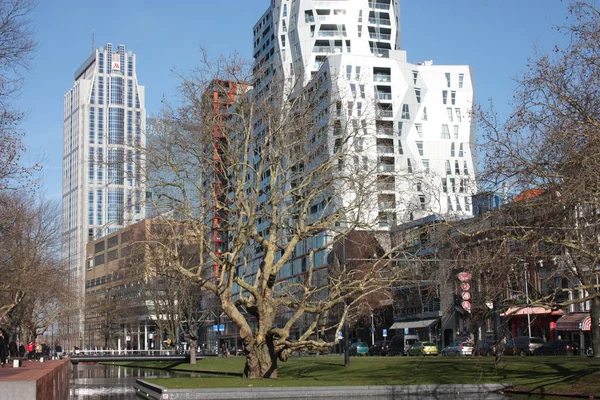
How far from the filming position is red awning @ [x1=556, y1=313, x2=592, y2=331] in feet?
214

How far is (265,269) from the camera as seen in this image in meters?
32.5

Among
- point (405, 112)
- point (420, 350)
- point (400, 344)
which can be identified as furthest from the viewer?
point (405, 112)

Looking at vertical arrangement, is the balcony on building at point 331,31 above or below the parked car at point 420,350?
above

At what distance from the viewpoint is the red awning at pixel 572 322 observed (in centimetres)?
6525

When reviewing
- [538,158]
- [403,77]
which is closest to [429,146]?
[403,77]

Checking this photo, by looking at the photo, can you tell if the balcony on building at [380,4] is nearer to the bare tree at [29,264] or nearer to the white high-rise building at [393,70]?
the white high-rise building at [393,70]

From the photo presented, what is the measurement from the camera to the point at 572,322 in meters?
67.2

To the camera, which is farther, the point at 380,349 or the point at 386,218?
the point at 380,349

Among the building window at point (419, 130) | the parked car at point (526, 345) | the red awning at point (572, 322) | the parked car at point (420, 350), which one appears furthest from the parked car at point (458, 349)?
the building window at point (419, 130)

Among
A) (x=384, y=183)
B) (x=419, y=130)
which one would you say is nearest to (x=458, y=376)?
(x=384, y=183)

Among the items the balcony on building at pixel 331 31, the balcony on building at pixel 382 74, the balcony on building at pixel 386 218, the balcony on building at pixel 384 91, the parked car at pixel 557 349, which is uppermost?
the balcony on building at pixel 331 31

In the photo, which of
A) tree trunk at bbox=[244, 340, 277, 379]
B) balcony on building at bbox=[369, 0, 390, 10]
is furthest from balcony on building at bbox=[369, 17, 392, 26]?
tree trunk at bbox=[244, 340, 277, 379]

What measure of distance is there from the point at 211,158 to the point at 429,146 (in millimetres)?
87867

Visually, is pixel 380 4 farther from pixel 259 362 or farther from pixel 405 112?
pixel 259 362
